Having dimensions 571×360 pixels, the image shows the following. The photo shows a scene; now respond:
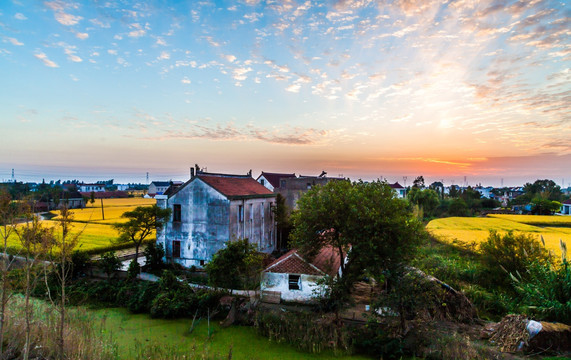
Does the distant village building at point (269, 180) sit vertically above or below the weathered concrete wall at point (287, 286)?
above

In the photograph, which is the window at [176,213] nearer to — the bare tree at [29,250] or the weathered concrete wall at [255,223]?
the weathered concrete wall at [255,223]

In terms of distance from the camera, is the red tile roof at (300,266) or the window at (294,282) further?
the window at (294,282)

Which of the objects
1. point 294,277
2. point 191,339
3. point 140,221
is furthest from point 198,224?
point 191,339

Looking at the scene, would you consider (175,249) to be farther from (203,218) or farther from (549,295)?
(549,295)

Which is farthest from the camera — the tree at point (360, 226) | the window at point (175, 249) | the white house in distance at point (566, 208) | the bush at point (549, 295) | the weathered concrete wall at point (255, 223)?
the white house in distance at point (566, 208)

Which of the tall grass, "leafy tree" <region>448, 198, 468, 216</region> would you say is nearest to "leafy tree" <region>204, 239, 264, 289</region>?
the tall grass

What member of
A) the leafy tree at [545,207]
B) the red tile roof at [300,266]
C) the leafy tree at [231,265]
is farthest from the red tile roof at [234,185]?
the leafy tree at [545,207]
